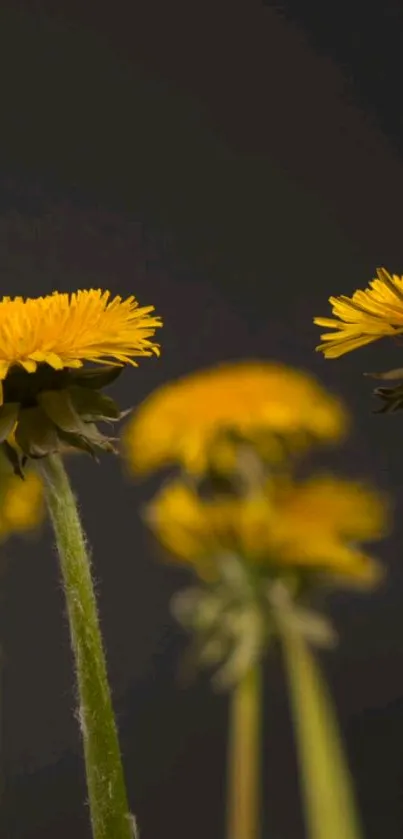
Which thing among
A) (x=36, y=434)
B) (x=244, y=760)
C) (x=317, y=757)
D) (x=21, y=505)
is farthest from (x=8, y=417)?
(x=244, y=760)

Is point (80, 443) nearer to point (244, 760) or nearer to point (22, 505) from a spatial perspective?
point (22, 505)

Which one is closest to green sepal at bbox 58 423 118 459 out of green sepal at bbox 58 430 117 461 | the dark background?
green sepal at bbox 58 430 117 461

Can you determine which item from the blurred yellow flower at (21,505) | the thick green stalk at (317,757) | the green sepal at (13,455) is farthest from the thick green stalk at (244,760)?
the green sepal at (13,455)

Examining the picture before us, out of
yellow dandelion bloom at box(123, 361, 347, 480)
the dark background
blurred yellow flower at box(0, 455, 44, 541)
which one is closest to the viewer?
blurred yellow flower at box(0, 455, 44, 541)

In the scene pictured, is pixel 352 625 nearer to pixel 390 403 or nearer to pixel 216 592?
pixel 216 592

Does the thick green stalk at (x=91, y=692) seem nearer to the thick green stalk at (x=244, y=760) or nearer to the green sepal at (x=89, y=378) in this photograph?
the green sepal at (x=89, y=378)

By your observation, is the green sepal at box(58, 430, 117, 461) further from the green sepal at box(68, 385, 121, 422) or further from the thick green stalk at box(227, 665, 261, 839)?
the thick green stalk at box(227, 665, 261, 839)

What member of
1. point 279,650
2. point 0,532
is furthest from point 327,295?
point 0,532
